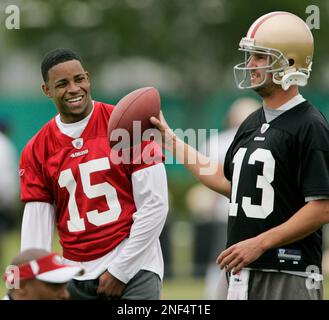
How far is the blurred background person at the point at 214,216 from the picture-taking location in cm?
957

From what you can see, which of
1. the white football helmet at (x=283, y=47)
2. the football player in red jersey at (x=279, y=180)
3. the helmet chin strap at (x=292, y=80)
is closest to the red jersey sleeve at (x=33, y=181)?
the football player in red jersey at (x=279, y=180)

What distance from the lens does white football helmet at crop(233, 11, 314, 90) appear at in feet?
18.5

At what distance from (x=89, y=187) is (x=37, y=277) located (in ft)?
2.64

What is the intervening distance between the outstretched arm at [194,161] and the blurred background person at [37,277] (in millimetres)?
983

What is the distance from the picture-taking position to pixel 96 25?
2516cm

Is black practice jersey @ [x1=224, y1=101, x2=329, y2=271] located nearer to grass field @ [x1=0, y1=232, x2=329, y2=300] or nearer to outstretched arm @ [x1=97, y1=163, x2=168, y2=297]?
outstretched arm @ [x1=97, y1=163, x2=168, y2=297]

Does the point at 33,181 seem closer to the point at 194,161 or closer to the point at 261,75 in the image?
the point at 194,161

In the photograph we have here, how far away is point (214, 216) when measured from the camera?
10.7m

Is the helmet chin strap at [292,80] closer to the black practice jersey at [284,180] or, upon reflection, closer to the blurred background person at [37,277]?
the black practice jersey at [284,180]

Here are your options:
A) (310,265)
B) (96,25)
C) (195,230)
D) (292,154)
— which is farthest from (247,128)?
(96,25)

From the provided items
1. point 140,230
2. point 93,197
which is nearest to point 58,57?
point 93,197

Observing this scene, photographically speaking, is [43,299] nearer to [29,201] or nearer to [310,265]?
[29,201]

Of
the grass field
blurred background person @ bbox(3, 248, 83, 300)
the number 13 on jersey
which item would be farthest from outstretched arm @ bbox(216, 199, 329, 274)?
the grass field

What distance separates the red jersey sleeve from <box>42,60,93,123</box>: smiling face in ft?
1.14
